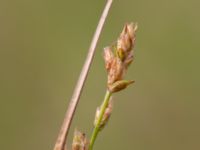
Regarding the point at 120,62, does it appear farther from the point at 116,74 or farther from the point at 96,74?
the point at 96,74

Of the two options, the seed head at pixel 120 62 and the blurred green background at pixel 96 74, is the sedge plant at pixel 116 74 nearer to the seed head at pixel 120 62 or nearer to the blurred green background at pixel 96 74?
the seed head at pixel 120 62

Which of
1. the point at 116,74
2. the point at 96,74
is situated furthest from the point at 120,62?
the point at 96,74

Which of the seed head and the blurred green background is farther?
the blurred green background

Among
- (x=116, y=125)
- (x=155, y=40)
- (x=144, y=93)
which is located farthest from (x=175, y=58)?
(x=116, y=125)

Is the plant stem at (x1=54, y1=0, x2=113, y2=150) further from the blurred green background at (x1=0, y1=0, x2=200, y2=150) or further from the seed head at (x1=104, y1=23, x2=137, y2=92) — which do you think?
the blurred green background at (x1=0, y1=0, x2=200, y2=150)

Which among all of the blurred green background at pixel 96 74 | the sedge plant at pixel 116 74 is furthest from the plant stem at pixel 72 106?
the blurred green background at pixel 96 74

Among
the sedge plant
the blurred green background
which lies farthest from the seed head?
the blurred green background

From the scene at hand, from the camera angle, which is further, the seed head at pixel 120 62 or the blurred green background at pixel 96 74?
the blurred green background at pixel 96 74

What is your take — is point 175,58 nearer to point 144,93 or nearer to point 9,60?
point 144,93
